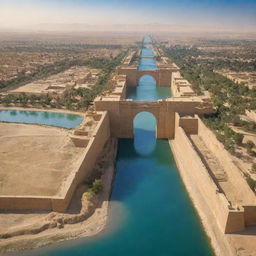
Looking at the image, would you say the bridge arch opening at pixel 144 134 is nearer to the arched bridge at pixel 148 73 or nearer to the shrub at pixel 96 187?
the shrub at pixel 96 187

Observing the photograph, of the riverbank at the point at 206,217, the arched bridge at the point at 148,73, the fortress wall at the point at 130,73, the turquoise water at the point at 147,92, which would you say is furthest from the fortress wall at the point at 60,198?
the arched bridge at the point at 148,73

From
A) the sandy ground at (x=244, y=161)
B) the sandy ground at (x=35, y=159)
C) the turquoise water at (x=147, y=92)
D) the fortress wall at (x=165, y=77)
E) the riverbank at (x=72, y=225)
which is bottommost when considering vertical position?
the riverbank at (x=72, y=225)

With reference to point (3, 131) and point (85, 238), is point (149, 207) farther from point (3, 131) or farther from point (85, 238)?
point (3, 131)

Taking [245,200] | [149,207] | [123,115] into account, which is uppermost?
[123,115]

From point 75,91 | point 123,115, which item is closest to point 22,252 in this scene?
point 123,115

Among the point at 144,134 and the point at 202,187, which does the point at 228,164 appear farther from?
the point at 144,134

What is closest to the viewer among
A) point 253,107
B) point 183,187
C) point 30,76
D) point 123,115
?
point 183,187
